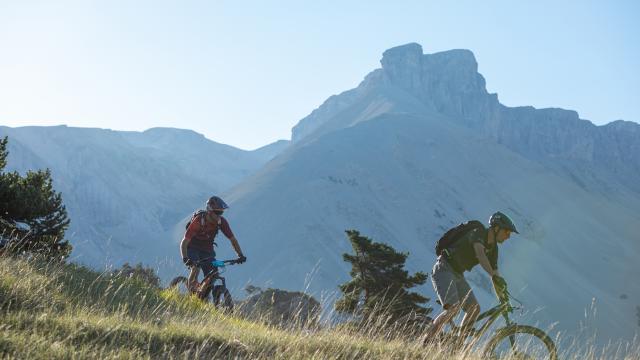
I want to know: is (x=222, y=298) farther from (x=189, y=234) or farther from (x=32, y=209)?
(x=32, y=209)

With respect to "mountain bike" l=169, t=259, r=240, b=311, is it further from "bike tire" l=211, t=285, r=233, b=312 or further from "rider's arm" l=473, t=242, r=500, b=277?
"rider's arm" l=473, t=242, r=500, b=277

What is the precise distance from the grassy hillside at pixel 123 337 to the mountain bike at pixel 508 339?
32cm

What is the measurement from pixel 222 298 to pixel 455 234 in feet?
13.0

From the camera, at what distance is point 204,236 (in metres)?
10.3

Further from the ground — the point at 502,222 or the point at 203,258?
the point at 502,222

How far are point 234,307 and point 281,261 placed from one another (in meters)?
159

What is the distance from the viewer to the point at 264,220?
18950cm

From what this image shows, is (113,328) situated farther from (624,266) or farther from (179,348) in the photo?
(624,266)

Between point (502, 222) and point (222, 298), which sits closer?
point (502, 222)

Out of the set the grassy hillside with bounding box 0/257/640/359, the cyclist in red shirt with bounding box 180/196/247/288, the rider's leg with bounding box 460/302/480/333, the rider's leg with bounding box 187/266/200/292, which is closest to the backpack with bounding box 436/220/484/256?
the rider's leg with bounding box 460/302/480/333

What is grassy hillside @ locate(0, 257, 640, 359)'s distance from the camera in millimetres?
4473

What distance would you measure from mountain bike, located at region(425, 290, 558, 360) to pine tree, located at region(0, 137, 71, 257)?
991 cm

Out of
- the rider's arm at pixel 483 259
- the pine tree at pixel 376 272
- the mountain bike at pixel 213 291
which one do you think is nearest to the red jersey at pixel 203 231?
the mountain bike at pixel 213 291

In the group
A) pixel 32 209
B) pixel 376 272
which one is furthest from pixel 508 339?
pixel 376 272
